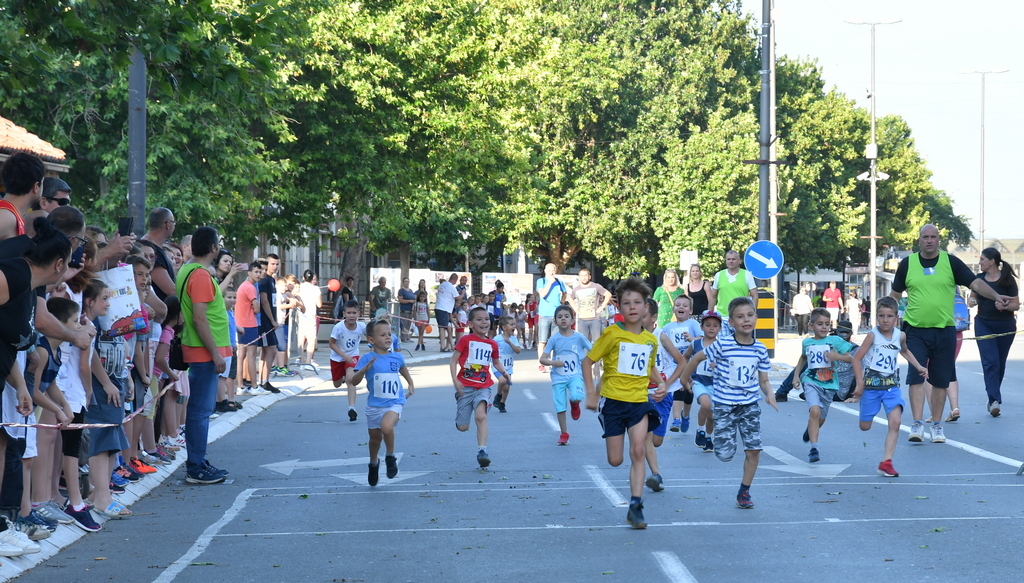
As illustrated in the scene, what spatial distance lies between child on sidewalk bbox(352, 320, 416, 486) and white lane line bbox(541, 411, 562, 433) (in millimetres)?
3677

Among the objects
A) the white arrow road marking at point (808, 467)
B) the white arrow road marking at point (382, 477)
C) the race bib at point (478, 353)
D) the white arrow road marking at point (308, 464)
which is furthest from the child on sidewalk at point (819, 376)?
the white arrow road marking at point (308, 464)

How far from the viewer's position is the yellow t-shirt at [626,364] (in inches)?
337

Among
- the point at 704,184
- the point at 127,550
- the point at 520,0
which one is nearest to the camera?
the point at 127,550

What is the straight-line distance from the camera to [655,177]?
5034 cm

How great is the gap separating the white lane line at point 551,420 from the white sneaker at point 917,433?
360 centimetres

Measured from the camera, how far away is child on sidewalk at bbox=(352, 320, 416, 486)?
10.2m

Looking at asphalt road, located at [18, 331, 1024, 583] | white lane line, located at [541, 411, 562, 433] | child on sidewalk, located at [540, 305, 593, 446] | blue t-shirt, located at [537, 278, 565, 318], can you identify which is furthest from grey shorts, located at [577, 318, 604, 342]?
child on sidewalk, located at [540, 305, 593, 446]

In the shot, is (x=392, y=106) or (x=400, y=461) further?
(x=392, y=106)

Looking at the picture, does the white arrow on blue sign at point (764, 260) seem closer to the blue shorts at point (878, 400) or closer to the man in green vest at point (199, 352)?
the blue shorts at point (878, 400)

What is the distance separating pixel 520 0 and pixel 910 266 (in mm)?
23912

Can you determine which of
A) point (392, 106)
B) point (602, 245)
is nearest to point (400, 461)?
point (392, 106)

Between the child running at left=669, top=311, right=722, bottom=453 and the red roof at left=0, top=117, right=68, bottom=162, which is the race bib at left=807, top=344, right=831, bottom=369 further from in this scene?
the red roof at left=0, top=117, right=68, bottom=162

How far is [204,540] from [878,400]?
5.76 metres

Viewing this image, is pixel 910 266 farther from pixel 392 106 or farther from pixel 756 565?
pixel 392 106
